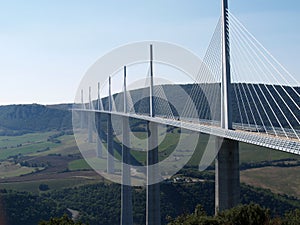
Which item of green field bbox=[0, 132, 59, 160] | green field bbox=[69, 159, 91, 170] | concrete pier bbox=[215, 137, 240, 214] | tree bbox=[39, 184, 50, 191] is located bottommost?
tree bbox=[39, 184, 50, 191]

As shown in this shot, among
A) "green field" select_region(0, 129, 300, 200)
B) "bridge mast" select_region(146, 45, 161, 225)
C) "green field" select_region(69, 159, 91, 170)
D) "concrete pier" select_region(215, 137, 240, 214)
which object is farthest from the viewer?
"green field" select_region(69, 159, 91, 170)

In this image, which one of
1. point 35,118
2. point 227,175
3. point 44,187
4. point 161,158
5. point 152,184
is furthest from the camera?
point 35,118

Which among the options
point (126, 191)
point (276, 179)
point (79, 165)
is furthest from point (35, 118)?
point (126, 191)

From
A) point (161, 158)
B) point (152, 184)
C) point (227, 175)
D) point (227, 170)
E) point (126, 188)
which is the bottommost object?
point (126, 188)

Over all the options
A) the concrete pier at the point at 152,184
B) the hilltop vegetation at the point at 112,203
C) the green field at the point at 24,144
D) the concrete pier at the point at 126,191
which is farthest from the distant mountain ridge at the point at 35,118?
the concrete pier at the point at 152,184

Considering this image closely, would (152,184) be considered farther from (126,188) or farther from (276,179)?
(276,179)

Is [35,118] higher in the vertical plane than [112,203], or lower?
higher

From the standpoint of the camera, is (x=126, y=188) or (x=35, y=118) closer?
(x=126, y=188)

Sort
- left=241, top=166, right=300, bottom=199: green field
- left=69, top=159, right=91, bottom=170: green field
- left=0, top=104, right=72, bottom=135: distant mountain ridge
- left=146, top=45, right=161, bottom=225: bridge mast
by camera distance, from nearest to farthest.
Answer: left=146, top=45, right=161, bottom=225: bridge mast → left=241, top=166, right=300, bottom=199: green field → left=69, top=159, right=91, bottom=170: green field → left=0, top=104, right=72, bottom=135: distant mountain ridge

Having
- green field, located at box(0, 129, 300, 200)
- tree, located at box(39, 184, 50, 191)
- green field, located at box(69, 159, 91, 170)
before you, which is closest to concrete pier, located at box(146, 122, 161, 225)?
green field, located at box(0, 129, 300, 200)

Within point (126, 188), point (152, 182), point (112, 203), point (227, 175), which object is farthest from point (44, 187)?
point (227, 175)

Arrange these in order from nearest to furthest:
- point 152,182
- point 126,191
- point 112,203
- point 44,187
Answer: point 152,182, point 126,191, point 112,203, point 44,187

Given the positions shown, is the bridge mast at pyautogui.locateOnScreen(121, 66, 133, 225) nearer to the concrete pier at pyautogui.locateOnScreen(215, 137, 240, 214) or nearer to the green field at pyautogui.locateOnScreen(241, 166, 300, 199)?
the green field at pyautogui.locateOnScreen(241, 166, 300, 199)

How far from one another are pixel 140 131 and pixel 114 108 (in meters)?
10.0
